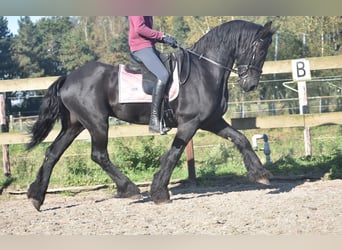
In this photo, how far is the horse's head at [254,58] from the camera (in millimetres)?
6309

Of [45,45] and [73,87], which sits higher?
[45,45]

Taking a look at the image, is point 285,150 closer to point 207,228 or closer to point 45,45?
point 207,228

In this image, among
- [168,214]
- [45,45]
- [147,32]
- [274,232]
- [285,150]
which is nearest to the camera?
[274,232]

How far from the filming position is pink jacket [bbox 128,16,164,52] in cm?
589

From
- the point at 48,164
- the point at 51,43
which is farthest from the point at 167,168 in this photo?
the point at 51,43

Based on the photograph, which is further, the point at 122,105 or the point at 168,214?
the point at 122,105

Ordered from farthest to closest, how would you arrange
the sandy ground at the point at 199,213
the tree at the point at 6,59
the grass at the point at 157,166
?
the tree at the point at 6,59 < the grass at the point at 157,166 < the sandy ground at the point at 199,213

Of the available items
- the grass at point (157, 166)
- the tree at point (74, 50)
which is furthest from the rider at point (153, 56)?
the tree at point (74, 50)

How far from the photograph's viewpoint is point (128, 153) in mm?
8336

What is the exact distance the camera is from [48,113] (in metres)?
6.48

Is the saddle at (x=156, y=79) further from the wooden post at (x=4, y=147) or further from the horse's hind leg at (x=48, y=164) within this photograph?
the wooden post at (x=4, y=147)

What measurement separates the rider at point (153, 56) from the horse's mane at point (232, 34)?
1.93 feet

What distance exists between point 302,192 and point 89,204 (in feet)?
8.68

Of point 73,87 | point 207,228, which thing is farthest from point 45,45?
point 207,228
